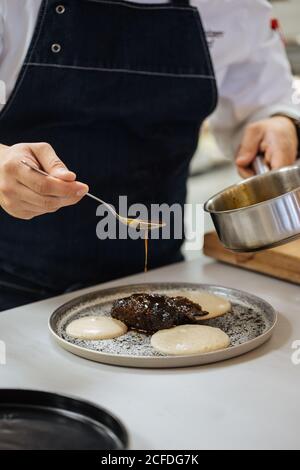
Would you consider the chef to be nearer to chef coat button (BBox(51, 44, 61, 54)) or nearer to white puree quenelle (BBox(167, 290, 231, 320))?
chef coat button (BBox(51, 44, 61, 54))

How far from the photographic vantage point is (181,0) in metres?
1.41

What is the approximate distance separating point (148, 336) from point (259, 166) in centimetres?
55

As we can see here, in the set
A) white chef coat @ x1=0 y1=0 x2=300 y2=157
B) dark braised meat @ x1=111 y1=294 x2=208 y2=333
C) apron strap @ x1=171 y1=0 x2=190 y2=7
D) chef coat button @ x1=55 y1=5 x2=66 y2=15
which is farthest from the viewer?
white chef coat @ x1=0 y1=0 x2=300 y2=157

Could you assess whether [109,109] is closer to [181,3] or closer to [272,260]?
[181,3]

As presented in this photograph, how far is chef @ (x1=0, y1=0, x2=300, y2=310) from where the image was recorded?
4.26ft

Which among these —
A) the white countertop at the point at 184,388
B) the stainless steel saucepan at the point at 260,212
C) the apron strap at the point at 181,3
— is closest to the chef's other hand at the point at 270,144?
Answer: the stainless steel saucepan at the point at 260,212

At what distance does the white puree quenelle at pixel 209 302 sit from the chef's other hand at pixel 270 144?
1.20 ft

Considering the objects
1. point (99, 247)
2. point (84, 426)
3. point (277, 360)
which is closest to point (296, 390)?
point (277, 360)

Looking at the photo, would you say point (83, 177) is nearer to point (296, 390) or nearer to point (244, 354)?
point (244, 354)

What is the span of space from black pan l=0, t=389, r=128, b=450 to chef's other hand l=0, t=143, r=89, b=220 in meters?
0.27

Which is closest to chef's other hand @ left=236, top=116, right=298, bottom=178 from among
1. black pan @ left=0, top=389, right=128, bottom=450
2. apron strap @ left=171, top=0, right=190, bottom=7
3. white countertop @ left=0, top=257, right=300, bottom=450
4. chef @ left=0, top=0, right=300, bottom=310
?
chef @ left=0, top=0, right=300, bottom=310

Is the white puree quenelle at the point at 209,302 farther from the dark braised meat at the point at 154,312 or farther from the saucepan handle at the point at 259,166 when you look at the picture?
the saucepan handle at the point at 259,166

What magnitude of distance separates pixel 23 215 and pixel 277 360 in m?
0.43
